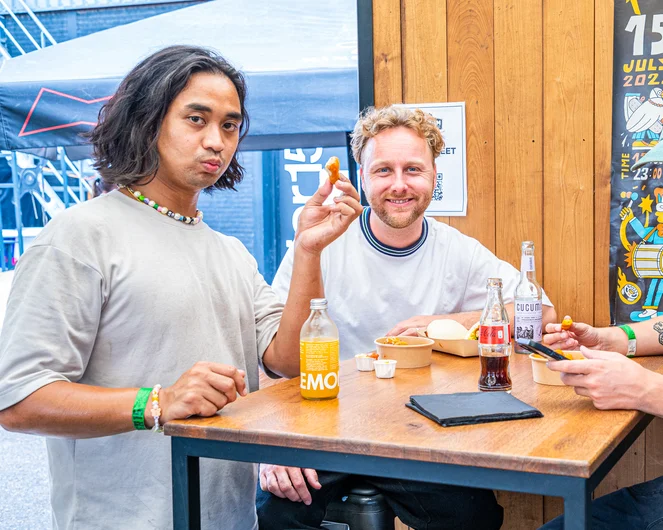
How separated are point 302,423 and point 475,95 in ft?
6.29

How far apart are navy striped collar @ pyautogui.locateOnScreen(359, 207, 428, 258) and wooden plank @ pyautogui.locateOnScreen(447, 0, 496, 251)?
0.38 metres

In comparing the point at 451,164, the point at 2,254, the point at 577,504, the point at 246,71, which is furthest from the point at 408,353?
the point at 2,254

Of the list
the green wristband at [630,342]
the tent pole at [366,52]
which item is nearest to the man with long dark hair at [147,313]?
the green wristband at [630,342]

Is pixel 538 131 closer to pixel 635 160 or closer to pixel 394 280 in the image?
Result: pixel 635 160

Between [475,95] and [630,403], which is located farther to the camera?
[475,95]

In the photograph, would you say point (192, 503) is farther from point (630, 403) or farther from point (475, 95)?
point (475, 95)

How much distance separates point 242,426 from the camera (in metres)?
1.29

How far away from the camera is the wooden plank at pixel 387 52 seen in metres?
2.94

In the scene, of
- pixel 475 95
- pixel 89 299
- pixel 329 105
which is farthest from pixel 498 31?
pixel 89 299

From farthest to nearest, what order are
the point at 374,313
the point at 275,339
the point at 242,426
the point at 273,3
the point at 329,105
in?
the point at 273,3 < the point at 329,105 < the point at 374,313 < the point at 275,339 < the point at 242,426

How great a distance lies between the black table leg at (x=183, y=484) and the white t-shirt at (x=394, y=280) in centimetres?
106

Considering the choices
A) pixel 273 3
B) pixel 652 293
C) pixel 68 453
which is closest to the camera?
pixel 68 453

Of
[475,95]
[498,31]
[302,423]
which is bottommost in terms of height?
[302,423]

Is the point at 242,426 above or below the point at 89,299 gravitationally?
below
